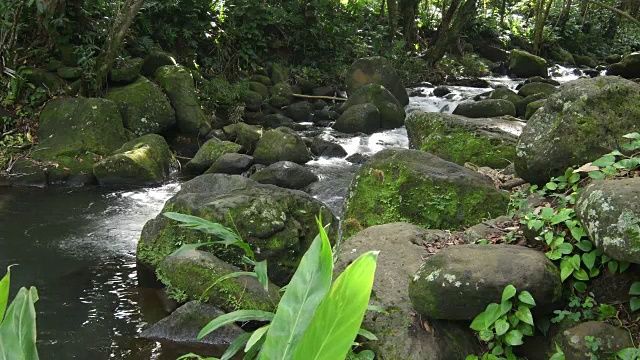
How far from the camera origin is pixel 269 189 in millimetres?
6531

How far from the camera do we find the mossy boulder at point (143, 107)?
1097 centimetres

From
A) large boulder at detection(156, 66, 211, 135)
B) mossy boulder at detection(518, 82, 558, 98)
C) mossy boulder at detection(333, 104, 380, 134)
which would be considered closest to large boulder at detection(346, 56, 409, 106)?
mossy boulder at detection(333, 104, 380, 134)

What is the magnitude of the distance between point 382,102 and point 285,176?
4.81 metres

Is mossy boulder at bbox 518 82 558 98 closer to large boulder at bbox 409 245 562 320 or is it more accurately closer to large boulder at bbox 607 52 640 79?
large boulder at bbox 607 52 640 79

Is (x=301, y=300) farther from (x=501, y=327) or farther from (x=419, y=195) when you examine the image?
(x=419, y=195)

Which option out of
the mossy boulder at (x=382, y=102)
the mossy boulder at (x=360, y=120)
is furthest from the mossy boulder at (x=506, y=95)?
the mossy boulder at (x=360, y=120)

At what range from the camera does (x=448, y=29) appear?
17.5 m

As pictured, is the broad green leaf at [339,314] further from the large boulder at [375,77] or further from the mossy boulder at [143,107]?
the large boulder at [375,77]

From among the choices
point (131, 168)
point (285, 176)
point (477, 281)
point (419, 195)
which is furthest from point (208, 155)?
point (477, 281)

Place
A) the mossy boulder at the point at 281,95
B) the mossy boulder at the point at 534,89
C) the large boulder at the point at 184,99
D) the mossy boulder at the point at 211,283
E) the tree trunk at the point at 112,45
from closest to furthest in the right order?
1. the mossy boulder at the point at 211,283
2. the tree trunk at the point at 112,45
3. the large boulder at the point at 184,99
4. the mossy boulder at the point at 534,89
5. the mossy boulder at the point at 281,95

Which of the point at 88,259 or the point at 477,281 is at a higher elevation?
the point at 477,281

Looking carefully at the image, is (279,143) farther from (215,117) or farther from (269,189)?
(269,189)

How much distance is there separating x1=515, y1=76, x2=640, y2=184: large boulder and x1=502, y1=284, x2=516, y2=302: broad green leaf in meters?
1.46

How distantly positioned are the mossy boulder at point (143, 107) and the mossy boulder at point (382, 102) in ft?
13.8
